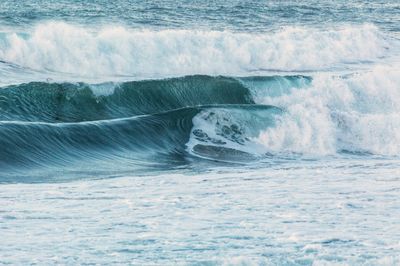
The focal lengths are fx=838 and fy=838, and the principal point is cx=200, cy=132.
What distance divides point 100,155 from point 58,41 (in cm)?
995

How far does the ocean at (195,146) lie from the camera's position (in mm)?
7844

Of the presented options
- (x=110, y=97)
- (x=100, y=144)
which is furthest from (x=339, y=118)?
(x=100, y=144)

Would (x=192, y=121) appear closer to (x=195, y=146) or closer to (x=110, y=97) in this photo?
(x=195, y=146)

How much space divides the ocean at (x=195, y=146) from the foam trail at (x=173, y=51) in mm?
59

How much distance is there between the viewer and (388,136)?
15.1 meters

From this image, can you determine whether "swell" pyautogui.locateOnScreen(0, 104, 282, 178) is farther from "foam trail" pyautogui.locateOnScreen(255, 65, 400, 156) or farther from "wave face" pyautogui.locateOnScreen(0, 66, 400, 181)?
"foam trail" pyautogui.locateOnScreen(255, 65, 400, 156)

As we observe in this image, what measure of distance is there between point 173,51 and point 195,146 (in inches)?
390

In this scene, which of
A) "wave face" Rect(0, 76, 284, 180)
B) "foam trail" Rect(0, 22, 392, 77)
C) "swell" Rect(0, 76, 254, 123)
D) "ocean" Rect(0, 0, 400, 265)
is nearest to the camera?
"ocean" Rect(0, 0, 400, 265)

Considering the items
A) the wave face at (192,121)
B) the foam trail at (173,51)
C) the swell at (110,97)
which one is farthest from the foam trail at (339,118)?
the foam trail at (173,51)

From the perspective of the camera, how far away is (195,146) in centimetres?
1455

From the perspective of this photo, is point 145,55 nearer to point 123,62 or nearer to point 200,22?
point 123,62

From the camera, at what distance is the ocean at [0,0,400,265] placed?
7.84 m

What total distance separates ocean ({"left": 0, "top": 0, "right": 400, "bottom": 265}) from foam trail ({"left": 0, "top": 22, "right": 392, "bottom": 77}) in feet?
0.19

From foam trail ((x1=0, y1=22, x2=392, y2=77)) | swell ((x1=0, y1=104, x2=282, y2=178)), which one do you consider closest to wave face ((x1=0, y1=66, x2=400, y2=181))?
swell ((x1=0, y1=104, x2=282, y2=178))
